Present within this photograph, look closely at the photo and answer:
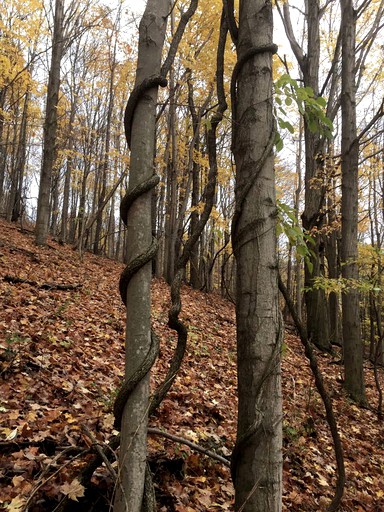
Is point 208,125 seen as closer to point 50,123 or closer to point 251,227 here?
point 251,227

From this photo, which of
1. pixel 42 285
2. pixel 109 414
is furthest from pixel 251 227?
pixel 42 285

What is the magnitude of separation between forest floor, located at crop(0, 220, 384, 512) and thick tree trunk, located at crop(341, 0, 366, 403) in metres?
0.57

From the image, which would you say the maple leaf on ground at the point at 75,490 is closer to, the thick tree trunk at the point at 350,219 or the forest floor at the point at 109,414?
the forest floor at the point at 109,414

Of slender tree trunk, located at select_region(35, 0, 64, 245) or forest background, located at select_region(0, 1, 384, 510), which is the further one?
slender tree trunk, located at select_region(35, 0, 64, 245)

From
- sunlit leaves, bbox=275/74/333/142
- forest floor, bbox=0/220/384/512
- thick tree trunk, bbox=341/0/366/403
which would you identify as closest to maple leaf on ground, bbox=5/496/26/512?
forest floor, bbox=0/220/384/512

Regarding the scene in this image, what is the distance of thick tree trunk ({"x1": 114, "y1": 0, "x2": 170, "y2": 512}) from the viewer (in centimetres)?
137

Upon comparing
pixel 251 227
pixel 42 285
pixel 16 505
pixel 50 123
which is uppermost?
pixel 50 123

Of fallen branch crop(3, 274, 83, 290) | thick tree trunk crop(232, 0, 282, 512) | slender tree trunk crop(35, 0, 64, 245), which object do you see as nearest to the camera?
thick tree trunk crop(232, 0, 282, 512)

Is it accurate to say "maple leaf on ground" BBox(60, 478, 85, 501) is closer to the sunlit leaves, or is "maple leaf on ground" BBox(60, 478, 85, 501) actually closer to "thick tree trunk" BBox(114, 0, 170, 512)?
"thick tree trunk" BBox(114, 0, 170, 512)

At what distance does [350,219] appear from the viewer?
6855mm

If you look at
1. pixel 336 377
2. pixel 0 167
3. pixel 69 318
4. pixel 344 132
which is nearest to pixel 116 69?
pixel 0 167

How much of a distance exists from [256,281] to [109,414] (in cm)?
230

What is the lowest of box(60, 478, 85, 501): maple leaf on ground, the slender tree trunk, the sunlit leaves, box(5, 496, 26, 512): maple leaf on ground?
box(5, 496, 26, 512): maple leaf on ground

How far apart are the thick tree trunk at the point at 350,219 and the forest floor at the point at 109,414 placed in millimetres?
568
